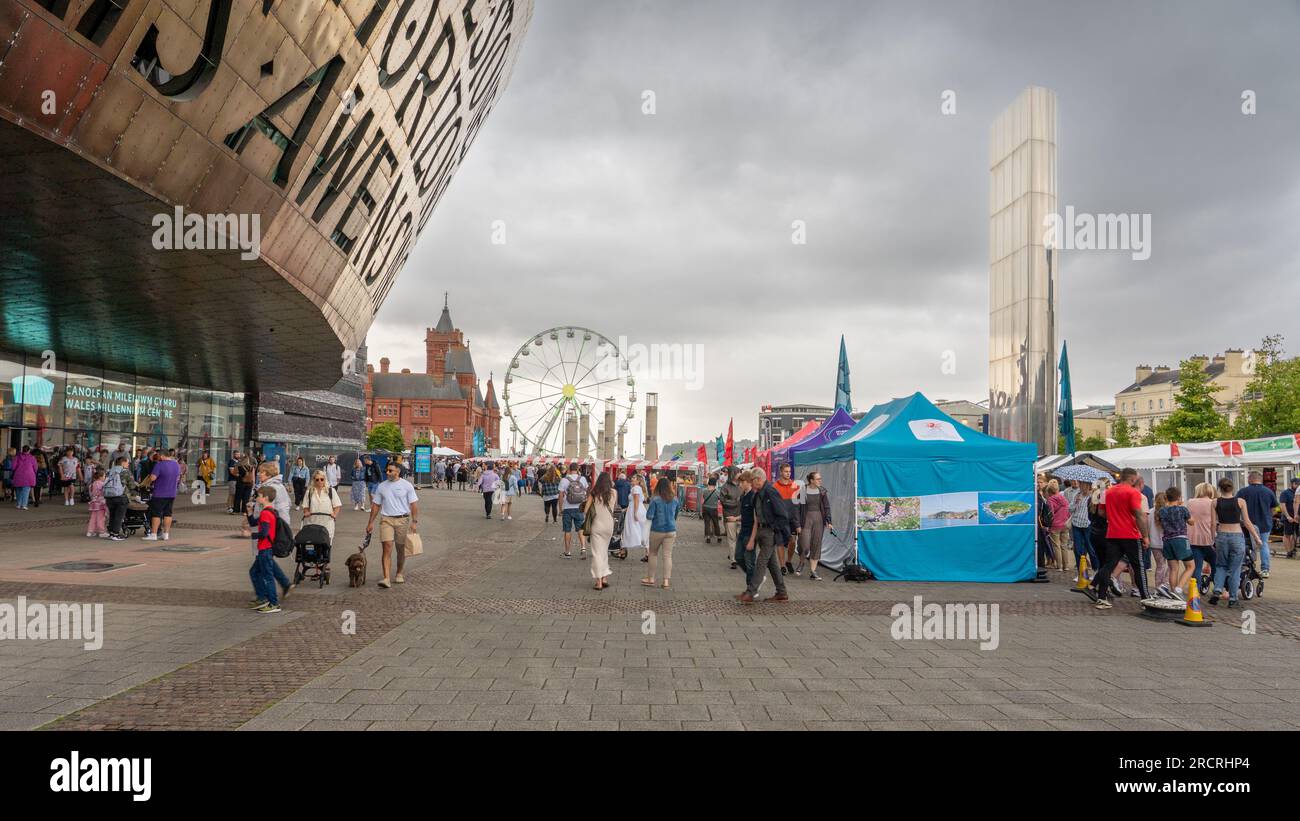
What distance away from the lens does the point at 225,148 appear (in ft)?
40.8

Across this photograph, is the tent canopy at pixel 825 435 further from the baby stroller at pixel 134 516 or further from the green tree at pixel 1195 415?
the green tree at pixel 1195 415

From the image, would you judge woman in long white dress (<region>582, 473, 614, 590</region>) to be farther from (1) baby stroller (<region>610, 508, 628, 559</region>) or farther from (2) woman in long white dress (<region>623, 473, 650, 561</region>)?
(1) baby stroller (<region>610, 508, 628, 559</region>)

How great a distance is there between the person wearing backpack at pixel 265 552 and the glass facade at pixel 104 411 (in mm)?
23609

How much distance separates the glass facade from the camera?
2645 centimetres

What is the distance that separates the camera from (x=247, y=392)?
142 ft

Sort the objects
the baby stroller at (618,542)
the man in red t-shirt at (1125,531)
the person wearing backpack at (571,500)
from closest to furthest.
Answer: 1. the man in red t-shirt at (1125,531)
2. the person wearing backpack at (571,500)
3. the baby stroller at (618,542)

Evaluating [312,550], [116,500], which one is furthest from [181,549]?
[312,550]

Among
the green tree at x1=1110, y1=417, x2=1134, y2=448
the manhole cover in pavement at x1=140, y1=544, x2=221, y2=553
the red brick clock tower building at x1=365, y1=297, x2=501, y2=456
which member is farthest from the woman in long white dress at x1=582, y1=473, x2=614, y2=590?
the red brick clock tower building at x1=365, y1=297, x2=501, y2=456

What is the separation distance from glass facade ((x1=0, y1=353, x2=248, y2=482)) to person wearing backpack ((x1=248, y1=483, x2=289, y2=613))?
77.5 ft

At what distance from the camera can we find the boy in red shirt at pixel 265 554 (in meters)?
8.97

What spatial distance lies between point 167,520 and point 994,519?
53.2ft

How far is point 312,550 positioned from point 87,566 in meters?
4.02

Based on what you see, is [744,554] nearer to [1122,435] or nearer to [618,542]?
[618,542]

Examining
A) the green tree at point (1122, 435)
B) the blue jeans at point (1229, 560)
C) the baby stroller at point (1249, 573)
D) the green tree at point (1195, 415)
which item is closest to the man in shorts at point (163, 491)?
the blue jeans at point (1229, 560)
